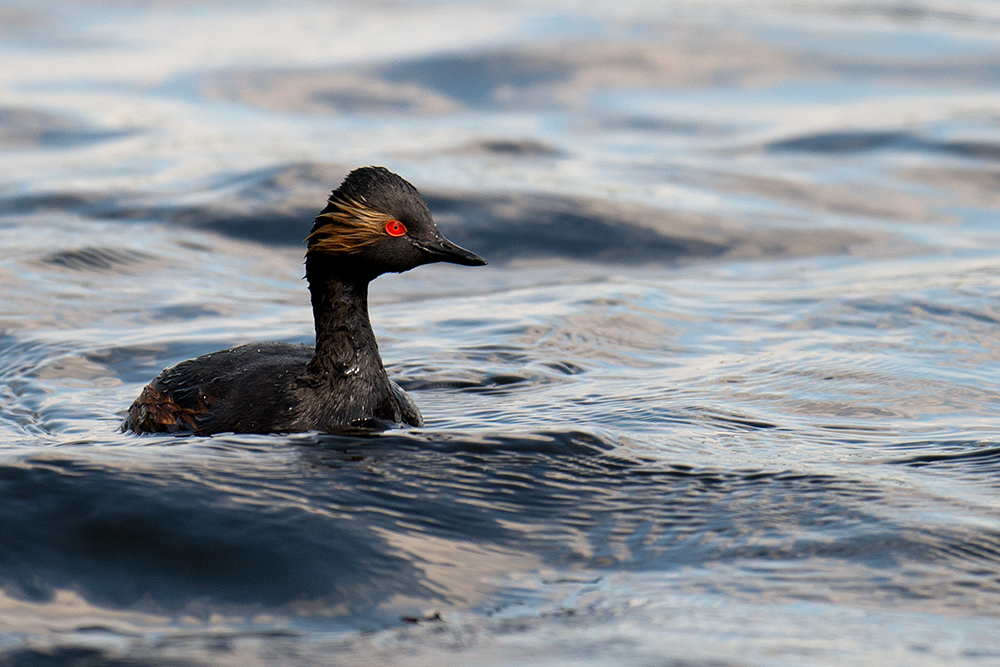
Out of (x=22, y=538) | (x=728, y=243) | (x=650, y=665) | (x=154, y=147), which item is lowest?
(x=650, y=665)

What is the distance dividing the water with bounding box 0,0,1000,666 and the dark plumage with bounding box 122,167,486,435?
0.70 feet

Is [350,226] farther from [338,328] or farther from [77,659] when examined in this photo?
[77,659]

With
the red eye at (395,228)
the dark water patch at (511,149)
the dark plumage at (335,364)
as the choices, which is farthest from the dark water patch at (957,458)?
the dark water patch at (511,149)

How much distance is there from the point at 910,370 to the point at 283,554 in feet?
15.3

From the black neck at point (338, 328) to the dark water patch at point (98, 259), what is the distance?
4.77 metres

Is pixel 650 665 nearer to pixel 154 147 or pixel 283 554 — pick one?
pixel 283 554

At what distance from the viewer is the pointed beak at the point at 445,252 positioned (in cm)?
A: 702

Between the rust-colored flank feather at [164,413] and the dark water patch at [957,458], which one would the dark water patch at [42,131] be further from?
the dark water patch at [957,458]

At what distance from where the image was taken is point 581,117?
61.5ft

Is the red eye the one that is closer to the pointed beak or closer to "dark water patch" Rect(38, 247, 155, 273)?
the pointed beak

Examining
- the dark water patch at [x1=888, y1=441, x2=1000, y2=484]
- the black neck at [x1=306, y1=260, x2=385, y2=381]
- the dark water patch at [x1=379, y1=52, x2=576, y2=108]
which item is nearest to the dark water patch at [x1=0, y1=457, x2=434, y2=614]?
the black neck at [x1=306, y1=260, x2=385, y2=381]

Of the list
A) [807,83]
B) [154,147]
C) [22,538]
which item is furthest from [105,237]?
[807,83]

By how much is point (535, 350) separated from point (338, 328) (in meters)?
2.31

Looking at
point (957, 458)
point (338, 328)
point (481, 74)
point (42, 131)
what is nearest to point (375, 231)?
point (338, 328)
